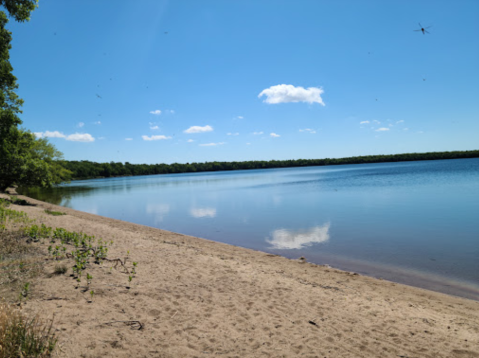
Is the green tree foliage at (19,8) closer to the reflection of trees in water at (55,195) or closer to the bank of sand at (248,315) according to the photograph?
the bank of sand at (248,315)

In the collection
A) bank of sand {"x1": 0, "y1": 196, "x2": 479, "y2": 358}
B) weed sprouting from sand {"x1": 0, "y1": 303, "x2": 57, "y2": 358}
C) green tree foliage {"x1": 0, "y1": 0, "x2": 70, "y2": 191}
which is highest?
green tree foliage {"x1": 0, "y1": 0, "x2": 70, "y2": 191}

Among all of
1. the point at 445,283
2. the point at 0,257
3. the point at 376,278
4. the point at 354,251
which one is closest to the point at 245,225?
the point at 354,251

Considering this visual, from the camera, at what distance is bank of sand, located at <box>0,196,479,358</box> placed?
5188mm

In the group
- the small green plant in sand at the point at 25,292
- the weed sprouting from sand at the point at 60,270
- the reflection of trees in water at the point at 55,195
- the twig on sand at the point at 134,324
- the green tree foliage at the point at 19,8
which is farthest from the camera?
the reflection of trees in water at the point at 55,195

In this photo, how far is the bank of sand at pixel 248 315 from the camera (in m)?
5.19

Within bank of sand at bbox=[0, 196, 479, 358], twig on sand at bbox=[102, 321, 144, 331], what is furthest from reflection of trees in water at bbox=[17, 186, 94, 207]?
twig on sand at bbox=[102, 321, 144, 331]

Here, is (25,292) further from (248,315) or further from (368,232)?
(368,232)

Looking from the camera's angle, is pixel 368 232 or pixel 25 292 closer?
pixel 25 292

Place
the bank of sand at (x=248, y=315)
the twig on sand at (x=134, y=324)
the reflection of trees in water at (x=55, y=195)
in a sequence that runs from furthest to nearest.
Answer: the reflection of trees in water at (x=55, y=195) → the twig on sand at (x=134, y=324) → the bank of sand at (x=248, y=315)

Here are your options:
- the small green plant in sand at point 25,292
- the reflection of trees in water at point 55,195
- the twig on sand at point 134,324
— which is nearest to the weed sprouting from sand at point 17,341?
the twig on sand at point 134,324

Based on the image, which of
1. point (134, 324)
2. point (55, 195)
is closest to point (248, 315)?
point (134, 324)

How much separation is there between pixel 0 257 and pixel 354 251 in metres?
14.0

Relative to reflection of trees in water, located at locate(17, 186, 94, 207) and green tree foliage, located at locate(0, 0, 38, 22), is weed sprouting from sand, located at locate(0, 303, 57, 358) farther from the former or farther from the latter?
reflection of trees in water, located at locate(17, 186, 94, 207)

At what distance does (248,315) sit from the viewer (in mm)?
6566
